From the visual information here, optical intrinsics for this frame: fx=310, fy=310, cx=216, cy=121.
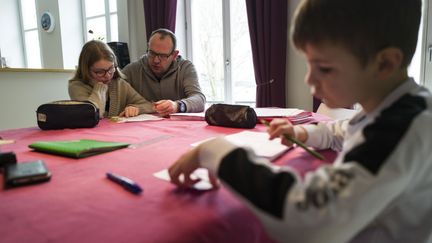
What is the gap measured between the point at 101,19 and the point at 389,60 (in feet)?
15.2

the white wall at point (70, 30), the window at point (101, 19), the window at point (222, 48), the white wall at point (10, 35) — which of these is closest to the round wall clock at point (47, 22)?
the white wall at point (70, 30)

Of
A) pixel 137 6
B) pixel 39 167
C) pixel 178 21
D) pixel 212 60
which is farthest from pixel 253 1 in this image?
pixel 39 167

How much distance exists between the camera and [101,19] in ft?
14.7

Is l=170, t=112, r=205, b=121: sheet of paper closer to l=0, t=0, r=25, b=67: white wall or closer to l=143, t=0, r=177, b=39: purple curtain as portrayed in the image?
l=143, t=0, r=177, b=39: purple curtain

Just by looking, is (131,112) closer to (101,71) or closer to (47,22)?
(101,71)

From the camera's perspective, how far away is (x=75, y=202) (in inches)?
19.1

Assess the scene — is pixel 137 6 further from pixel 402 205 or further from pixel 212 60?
pixel 402 205

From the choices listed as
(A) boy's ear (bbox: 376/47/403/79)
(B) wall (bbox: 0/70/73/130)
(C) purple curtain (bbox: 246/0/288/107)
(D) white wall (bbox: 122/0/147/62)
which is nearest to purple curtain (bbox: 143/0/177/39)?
(D) white wall (bbox: 122/0/147/62)

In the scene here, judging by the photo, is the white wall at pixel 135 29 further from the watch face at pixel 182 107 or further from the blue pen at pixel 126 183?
the blue pen at pixel 126 183

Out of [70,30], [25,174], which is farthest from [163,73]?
[70,30]

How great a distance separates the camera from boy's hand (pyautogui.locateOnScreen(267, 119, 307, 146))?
0.75 metres

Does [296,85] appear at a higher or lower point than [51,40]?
lower

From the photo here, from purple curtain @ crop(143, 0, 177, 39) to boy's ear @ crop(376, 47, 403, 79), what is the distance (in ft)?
11.2

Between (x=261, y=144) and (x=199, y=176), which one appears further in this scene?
(x=261, y=144)
